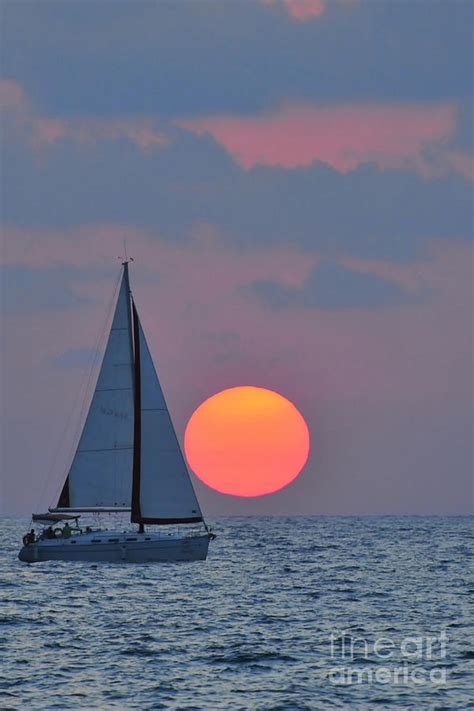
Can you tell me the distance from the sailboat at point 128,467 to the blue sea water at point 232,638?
1.65m

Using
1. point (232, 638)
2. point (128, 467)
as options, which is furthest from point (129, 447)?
point (232, 638)

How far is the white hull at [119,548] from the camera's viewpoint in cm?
6850

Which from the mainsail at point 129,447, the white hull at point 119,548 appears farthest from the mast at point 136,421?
the white hull at point 119,548

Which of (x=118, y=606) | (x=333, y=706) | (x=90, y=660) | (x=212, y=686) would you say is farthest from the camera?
(x=118, y=606)

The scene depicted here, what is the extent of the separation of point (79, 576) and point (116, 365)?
12.1 metres

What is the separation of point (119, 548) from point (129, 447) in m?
6.01

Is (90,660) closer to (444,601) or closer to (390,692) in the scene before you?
(390,692)

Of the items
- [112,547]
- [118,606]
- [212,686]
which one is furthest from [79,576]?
[212,686]

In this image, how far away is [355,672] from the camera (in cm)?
3694

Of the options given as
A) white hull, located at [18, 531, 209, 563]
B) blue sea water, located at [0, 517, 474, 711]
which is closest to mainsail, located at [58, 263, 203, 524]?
white hull, located at [18, 531, 209, 563]

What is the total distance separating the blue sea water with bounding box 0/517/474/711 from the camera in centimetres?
3388

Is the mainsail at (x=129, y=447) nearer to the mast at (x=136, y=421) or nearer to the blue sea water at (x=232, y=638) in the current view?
the mast at (x=136, y=421)

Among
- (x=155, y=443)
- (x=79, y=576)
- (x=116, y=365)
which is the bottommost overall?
(x=79, y=576)

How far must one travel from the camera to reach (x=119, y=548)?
68438 mm
